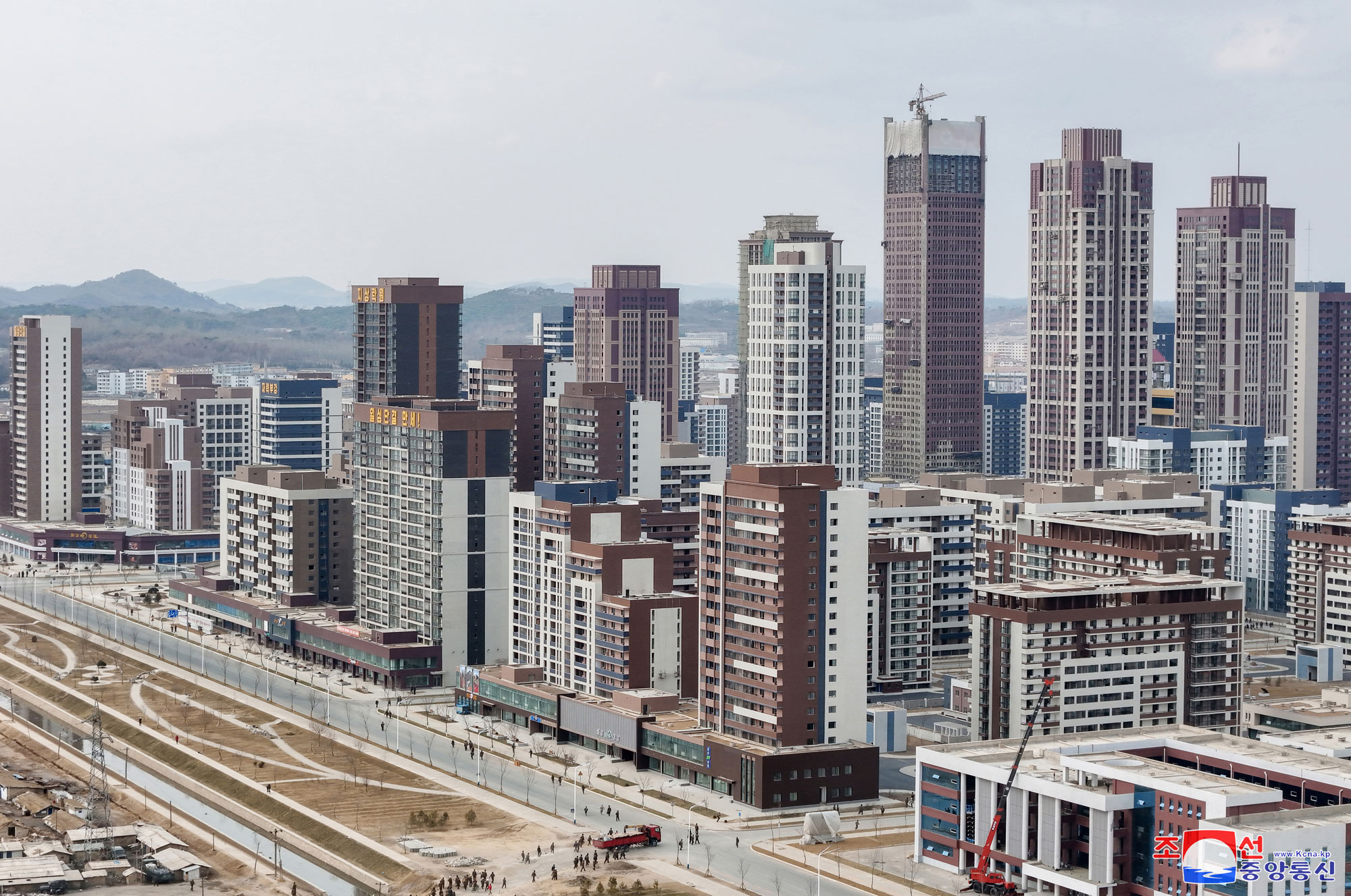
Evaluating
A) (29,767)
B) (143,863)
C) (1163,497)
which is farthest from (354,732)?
(1163,497)

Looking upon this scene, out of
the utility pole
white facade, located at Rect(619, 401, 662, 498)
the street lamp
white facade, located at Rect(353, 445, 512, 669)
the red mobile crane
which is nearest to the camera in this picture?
the street lamp

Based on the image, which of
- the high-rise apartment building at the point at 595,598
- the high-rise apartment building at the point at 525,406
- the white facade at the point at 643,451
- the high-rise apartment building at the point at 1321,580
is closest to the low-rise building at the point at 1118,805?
the high-rise apartment building at the point at 595,598

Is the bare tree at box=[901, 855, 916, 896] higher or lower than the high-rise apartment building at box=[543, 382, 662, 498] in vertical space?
lower

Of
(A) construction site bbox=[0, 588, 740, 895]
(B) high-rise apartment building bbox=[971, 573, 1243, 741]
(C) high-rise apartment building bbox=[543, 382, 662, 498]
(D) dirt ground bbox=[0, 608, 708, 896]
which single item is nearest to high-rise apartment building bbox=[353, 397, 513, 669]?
(C) high-rise apartment building bbox=[543, 382, 662, 498]

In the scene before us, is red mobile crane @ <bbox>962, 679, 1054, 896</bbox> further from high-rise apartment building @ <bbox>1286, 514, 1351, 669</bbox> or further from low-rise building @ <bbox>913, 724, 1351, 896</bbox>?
high-rise apartment building @ <bbox>1286, 514, 1351, 669</bbox>

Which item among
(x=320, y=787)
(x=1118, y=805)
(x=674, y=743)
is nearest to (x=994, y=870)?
(x=1118, y=805)

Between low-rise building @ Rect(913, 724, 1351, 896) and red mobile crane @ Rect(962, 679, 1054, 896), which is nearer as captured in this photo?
low-rise building @ Rect(913, 724, 1351, 896)

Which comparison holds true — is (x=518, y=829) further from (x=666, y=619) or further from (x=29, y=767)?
(x=29, y=767)

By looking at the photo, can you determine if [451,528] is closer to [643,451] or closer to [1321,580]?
[643,451]
